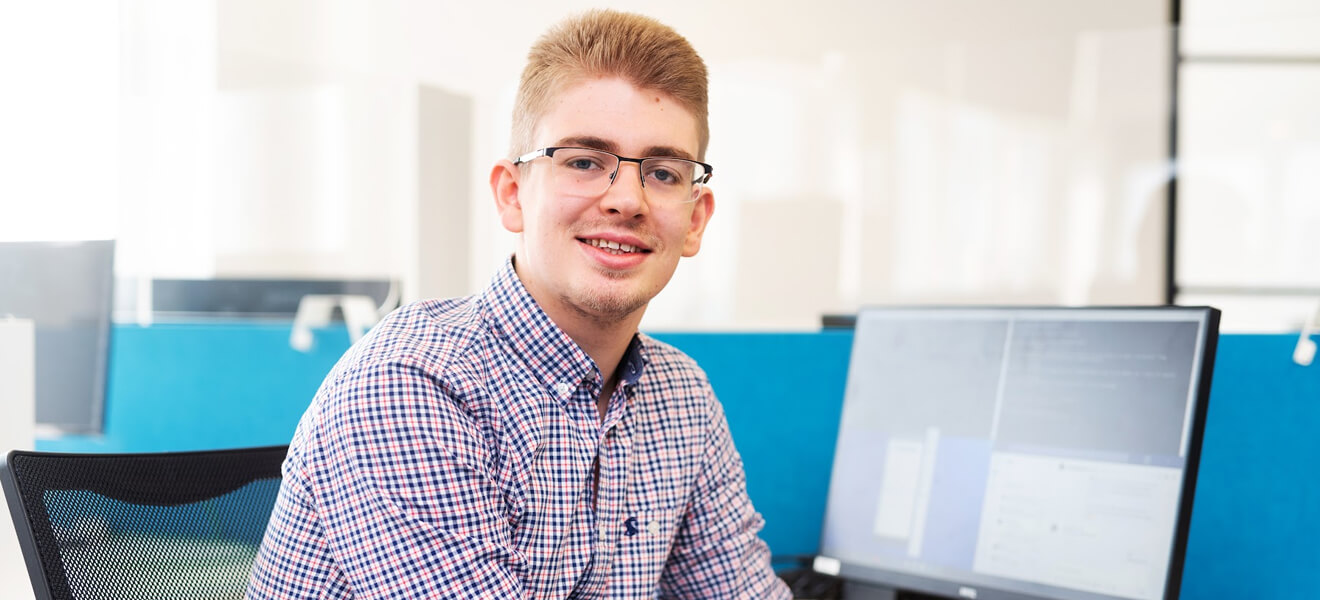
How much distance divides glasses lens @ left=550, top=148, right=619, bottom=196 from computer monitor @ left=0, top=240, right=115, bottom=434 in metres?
0.92

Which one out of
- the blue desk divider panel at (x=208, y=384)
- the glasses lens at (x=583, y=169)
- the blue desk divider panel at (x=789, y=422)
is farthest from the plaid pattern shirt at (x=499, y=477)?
the blue desk divider panel at (x=208, y=384)

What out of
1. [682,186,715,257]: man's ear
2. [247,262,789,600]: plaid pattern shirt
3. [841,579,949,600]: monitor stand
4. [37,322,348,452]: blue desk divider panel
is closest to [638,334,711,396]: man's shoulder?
[247,262,789,600]: plaid pattern shirt

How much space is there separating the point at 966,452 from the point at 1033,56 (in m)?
2.71

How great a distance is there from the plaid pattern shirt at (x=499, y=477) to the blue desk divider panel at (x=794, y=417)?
0.41 meters

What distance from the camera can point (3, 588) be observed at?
1.26 meters

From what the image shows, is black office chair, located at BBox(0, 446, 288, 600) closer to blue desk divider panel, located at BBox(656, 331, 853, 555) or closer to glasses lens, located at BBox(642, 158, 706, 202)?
glasses lens, located at BBox(642, 158, 706, 202)

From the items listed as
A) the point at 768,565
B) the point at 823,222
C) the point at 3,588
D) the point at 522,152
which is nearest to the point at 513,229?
the point at 522,152

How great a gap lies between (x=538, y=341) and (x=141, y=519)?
40 cm

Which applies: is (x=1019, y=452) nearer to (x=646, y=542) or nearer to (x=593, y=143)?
(x=646, y=542)

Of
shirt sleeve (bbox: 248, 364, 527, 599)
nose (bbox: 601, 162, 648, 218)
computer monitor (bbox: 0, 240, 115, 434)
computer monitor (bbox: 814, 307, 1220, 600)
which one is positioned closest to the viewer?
shirt sleeve (bbox: 248, 364, 527, 599)

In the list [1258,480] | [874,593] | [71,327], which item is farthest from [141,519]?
[1258,480]

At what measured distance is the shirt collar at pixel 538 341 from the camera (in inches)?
40.2

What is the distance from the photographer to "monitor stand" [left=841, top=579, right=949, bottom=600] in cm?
131

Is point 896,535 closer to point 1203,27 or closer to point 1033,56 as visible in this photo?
point 1033,56
